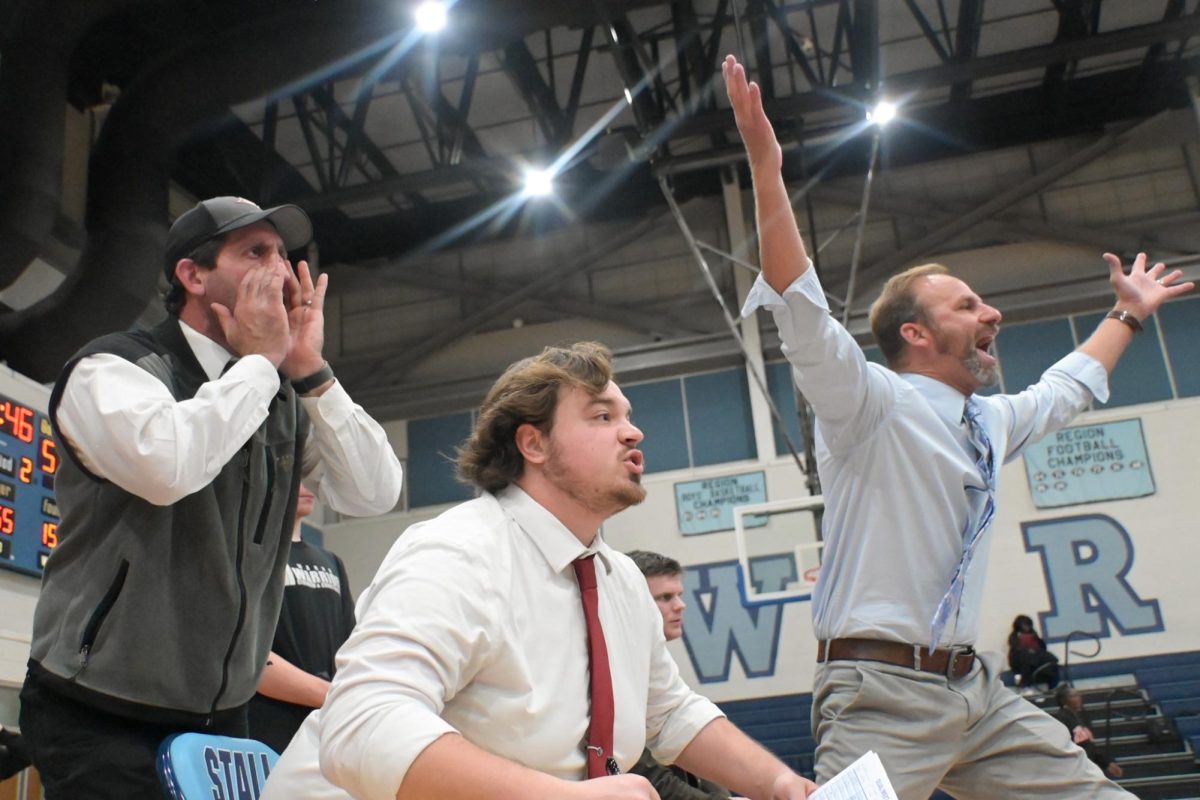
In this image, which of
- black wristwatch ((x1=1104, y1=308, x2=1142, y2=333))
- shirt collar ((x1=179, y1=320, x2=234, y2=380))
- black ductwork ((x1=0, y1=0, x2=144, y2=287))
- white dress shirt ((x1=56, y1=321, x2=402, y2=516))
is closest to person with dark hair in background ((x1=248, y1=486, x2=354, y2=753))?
shirt collar ((x1=179, y1=320, x2=234, y2=380))

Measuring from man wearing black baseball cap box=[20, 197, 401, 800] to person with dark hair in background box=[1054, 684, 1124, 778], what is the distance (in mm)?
8099

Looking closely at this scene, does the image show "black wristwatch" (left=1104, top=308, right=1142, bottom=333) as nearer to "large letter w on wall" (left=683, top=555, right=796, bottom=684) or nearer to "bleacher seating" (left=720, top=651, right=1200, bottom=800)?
"bleacher seating" (left=720, top=651, right=1200, bottom=800)

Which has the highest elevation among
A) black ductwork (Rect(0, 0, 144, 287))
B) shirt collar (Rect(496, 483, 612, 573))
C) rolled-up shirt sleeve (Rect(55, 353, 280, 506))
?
black ductwork (Rect(0, 0, 144, 287))

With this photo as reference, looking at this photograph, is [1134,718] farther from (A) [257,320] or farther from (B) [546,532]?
(A) [257,320]

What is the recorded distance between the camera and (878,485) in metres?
2.92

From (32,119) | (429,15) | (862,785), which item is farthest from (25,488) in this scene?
(862,785)

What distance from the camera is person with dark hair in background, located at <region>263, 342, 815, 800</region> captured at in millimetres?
1531

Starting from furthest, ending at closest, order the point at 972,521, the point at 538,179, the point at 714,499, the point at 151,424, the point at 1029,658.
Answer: the point at 714,499 → the point at 538,179 → the point at 1029,658 → the point at 972,521 → the point at 151,424

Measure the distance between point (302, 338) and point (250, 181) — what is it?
11.3m

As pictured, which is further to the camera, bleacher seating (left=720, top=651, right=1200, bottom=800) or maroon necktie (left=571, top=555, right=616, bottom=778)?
bleacher seating (left=720, top=651, right=1200, bottom=800)

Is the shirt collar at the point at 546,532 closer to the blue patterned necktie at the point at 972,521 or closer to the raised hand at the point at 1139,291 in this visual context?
the blue patterned necktie at the point at 972,521

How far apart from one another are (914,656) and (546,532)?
1.19 m

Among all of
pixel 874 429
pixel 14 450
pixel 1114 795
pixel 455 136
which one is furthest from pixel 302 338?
pixel 455 136

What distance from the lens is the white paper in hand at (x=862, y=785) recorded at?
1.70 meters
